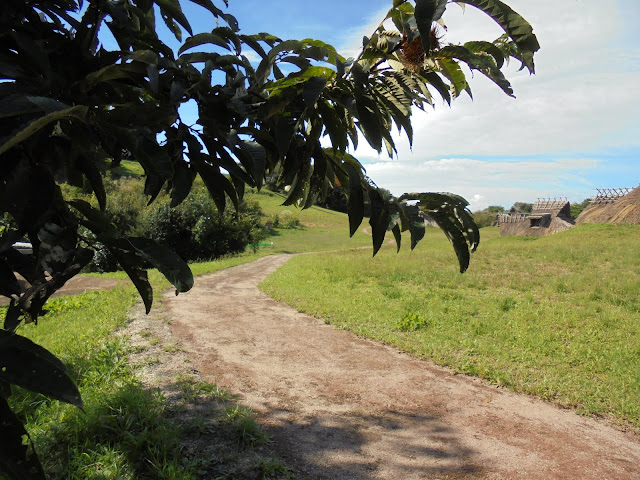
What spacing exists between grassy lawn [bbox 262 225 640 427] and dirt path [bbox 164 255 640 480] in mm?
517

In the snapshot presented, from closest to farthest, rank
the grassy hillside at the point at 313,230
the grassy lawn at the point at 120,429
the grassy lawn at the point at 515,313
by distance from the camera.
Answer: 1. the grassy lawn at the point at 120,429
2. the grassy lawn at the point at 515,313
3. the grassy hillside at the point at 313,230

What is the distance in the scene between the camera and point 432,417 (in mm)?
3914

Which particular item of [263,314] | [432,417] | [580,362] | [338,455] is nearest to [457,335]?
[580,362]

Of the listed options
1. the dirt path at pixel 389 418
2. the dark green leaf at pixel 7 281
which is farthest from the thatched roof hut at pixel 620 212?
the dark green leaf at pixel 7 281

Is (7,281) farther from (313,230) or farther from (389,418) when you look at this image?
(313,230)

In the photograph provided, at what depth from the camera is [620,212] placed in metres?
20.0

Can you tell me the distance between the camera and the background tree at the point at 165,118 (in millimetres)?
1095

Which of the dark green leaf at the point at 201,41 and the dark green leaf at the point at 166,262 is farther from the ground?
the dark green leaf at the point at 201,41

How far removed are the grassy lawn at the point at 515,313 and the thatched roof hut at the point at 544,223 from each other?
34.8 ft

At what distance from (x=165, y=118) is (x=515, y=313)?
23.9ft

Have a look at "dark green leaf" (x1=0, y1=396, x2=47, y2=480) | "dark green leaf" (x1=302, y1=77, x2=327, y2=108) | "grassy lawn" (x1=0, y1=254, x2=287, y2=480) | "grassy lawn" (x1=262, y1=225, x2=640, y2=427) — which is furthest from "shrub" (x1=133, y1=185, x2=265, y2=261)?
"dark green leaf" (x1=0, y1=396, x2=47, y2=480)

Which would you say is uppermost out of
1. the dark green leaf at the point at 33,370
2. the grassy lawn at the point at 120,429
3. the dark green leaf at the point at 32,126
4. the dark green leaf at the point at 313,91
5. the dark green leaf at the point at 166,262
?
the dark green leaf at the point at 313,91

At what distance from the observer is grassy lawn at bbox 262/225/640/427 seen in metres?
4.95

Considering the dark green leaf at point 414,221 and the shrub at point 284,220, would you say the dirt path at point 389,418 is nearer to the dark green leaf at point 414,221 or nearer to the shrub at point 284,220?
the dark green leaf at point 414,221
